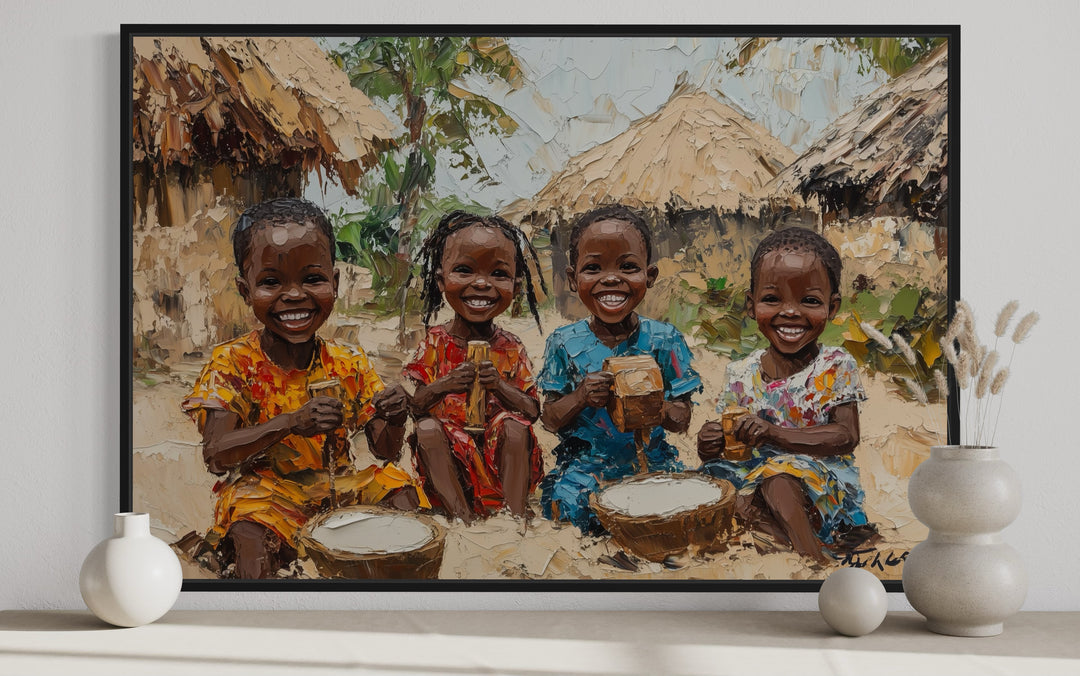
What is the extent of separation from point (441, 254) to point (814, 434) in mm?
1052

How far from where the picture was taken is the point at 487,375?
6.48 feet

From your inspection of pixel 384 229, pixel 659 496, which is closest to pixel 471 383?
pixel 384 229

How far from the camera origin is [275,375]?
1.97m

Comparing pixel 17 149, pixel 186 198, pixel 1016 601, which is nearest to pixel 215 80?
pixel 186 198

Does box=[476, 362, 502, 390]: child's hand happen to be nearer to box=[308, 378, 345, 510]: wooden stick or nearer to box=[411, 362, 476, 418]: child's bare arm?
box=[411, 362, 476, 418]: child's bare arm

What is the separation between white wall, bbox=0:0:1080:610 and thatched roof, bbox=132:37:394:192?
10 centimetres

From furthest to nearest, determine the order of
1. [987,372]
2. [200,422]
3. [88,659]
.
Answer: [200,422]
[987,372]
[88,659]

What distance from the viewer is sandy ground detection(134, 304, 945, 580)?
1.96m

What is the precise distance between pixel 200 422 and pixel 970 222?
6.66 ft

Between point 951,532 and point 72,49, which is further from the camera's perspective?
point 72,49

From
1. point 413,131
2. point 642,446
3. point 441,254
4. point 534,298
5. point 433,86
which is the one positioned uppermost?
point 433,86

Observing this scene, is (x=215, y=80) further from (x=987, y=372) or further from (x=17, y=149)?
(x=987, y=372)

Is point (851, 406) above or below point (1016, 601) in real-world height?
above
